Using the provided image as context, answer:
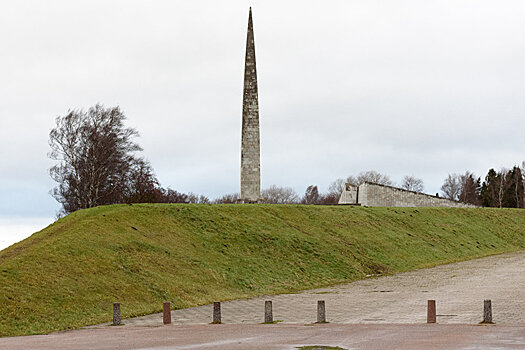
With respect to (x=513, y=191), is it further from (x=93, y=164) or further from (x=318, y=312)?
(x=318, y=312)

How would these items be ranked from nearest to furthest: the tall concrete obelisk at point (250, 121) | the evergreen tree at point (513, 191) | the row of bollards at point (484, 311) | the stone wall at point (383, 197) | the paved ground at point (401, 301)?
the row of bollards at point (484, 311) → the paved ground at point (401, 301) → the tall concrete obelisk at point (250, 121) → the stone wall at point (383, 197) → the evergreen tree at point (513, 191)

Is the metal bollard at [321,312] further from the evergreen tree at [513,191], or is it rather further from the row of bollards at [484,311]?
the evergreen tree at [513,191]

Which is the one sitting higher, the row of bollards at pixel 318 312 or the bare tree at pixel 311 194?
the bare tree at pixel 311 194

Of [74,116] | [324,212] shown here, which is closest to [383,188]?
[324,212]

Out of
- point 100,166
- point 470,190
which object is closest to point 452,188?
point 470,190

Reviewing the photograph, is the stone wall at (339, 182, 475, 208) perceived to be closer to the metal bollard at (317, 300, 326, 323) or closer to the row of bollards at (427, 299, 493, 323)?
the metal bollard at (317, 300, 326, 323)

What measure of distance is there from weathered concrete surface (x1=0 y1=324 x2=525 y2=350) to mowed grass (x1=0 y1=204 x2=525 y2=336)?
414 centimetres

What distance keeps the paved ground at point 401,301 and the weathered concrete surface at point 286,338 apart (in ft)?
7.36

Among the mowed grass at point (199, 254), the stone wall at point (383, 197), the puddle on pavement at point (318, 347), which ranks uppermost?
the stone wall at point (383, 197)

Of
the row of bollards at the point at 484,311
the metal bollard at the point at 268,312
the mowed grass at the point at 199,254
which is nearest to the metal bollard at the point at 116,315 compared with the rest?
the mowed grass at the point at 199,254

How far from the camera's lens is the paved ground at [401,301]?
74.4ft

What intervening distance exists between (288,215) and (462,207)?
947 inches

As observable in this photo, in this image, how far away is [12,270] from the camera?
1083 inches

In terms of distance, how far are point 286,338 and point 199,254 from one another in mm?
19707
